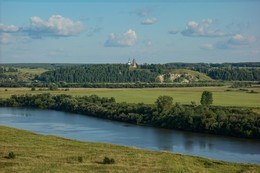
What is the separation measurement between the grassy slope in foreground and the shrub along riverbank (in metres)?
22.7

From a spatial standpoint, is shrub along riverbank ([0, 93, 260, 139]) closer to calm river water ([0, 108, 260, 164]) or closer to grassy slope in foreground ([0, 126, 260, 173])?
calm river water ([0, 108, 260, 164])

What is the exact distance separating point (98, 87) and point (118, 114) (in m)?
55.0

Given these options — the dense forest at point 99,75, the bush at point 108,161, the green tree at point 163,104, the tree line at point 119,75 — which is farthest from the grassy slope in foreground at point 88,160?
the tree line at point 119,75

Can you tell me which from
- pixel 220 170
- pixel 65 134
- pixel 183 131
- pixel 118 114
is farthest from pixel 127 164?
pixel 118 114

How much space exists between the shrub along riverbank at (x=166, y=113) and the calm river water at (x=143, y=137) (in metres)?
2.15

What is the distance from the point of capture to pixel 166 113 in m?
60.2

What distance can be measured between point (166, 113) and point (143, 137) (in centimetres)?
1338

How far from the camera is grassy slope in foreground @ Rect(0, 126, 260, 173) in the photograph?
2214 centimetres

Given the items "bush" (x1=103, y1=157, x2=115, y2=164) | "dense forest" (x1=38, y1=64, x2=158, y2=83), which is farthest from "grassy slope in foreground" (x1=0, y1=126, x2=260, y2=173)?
"dense forest" (x1=38, y1=64, x2=158, y2=83)

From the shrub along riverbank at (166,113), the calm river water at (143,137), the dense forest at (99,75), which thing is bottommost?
the calm river water at (143,137)

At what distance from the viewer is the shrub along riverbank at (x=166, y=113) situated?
50.8m

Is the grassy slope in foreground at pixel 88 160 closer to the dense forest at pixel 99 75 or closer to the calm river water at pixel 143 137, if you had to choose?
the calm river water at pixel 143 137

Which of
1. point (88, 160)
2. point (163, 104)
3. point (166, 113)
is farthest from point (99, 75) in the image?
point (88, 160)

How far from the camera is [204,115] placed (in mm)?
54938
